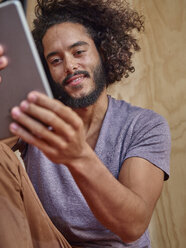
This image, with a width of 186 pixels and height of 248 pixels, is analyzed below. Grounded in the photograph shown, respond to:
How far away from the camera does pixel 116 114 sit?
3.92 ft

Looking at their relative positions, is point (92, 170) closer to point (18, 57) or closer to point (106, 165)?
point (18, 57)

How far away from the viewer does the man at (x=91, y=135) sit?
24.6 inches

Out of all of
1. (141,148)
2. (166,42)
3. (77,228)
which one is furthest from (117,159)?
(166,42)

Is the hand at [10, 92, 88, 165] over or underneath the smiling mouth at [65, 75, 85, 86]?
underneath

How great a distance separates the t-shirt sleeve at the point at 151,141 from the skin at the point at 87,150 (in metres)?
0.02

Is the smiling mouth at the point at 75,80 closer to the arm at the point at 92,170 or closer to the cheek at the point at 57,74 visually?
the cheek at the point at 57,74

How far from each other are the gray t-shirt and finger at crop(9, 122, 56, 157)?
0.41m

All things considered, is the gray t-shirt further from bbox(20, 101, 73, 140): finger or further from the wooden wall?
bbox(20, 101, 73, 140): finger

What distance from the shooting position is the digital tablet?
2.11 ft

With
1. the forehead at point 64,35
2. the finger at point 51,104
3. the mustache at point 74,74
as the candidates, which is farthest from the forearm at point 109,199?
the forehead at point 64,35

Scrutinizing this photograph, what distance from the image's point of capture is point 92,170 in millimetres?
704

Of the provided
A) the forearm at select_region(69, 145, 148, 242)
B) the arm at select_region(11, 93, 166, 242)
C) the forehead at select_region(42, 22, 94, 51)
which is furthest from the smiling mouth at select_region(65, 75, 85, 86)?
the forearm at select_region(69, 145, 148, 242)

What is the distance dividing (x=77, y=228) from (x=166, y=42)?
79cm

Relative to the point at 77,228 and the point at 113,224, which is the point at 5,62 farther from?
the point at 77,228
